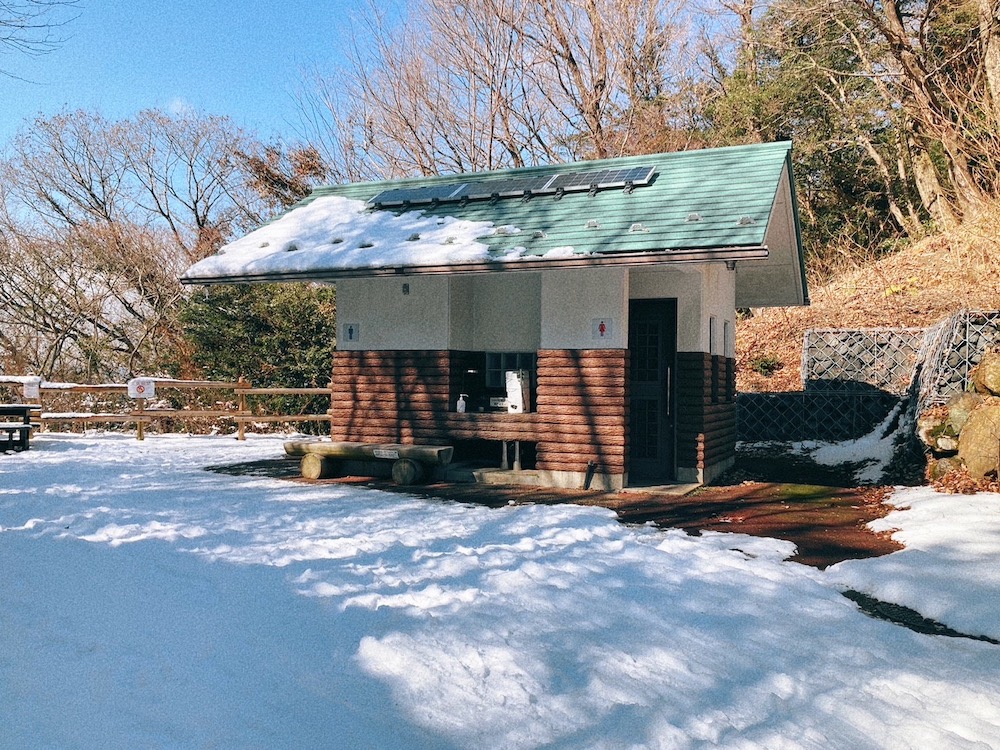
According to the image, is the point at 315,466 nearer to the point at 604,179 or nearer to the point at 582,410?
the point at 582,410

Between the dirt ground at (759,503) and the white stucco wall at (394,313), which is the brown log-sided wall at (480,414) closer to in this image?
the white stucco wall at (394,313)

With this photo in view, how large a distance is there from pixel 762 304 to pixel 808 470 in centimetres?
401

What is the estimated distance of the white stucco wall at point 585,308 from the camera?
9.87 m

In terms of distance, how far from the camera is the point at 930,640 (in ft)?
14.8

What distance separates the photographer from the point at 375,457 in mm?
10812

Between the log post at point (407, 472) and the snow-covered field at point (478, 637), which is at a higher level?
the log post at point (407, 472)

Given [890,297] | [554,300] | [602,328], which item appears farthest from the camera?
[890,297]

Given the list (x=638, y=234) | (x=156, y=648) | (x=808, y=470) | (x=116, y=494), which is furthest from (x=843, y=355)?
(x=156, y=648)

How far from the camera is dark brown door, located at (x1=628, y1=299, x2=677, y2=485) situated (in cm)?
1071

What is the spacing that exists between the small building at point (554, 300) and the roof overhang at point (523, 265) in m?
0.02

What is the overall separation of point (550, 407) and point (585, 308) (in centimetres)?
139

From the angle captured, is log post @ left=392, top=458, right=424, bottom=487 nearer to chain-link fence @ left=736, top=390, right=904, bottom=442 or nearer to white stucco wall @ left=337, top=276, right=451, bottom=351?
white stucco wall @ left=337, top=276, right=451, bottom=351

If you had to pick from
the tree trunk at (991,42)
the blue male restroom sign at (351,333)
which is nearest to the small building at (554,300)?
the blue male restroom sign at (351,333)

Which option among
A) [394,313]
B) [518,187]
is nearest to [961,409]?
[518,187]
